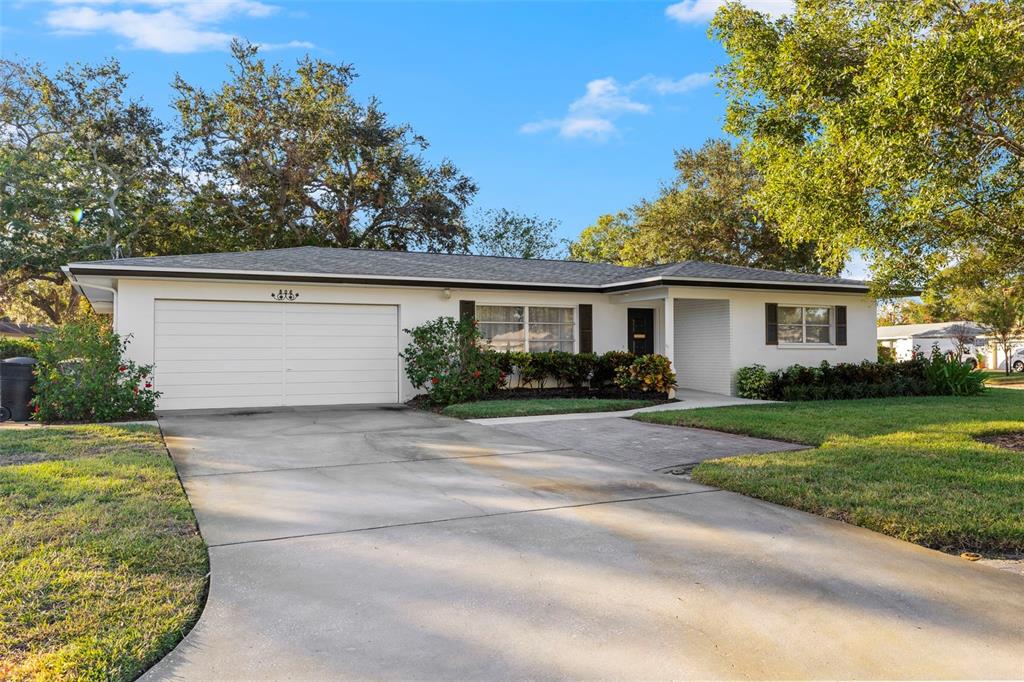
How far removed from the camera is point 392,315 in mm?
13125

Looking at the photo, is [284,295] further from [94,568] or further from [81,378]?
[94,568]

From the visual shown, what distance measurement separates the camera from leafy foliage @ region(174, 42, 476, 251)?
2472cm

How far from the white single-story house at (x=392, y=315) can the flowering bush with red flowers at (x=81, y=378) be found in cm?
108

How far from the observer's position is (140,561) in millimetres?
3684

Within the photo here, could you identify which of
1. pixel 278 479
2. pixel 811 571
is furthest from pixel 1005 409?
pixel 278 479

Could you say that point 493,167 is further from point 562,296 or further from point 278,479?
point 278,479

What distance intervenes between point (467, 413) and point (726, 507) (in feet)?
20.5

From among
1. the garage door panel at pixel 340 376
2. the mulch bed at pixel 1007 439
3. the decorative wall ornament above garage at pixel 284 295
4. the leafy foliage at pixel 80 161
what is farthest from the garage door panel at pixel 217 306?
the leafy foliage at pixel 80 161

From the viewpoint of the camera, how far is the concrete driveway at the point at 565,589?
105 inches

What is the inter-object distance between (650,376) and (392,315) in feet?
17.8

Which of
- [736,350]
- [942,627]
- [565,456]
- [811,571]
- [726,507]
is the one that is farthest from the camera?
[736,350]

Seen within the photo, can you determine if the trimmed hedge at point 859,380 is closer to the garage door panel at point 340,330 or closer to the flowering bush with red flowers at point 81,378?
the garage door panel at point 340,330

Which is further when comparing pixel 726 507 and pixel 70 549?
pixel 726 507

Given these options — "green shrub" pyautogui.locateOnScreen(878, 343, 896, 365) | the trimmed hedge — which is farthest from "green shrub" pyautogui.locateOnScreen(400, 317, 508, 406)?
"green shrub" pyautogui.locateOnScreen(878, 343, 896, 365)
